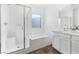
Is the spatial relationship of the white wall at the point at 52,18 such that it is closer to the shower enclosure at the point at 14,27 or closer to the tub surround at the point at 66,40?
the tub surround at the point at 66,40

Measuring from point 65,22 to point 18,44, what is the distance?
0.77 metres

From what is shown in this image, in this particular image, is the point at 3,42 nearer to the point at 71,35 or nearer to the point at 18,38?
the point at 18,38

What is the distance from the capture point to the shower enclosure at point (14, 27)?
45.3 inches

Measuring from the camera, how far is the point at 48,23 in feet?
4.37

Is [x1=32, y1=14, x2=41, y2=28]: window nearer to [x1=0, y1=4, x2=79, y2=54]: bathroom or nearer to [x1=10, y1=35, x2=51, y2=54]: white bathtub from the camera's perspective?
[x1=0, y1=4, x2=79, y2=54]: bathroom

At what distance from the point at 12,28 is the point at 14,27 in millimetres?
31

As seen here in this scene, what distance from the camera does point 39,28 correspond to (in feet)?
4.30

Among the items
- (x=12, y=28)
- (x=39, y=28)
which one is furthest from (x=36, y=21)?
(x=12, y=28)

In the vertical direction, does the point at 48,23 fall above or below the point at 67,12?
below

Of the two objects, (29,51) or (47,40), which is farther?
(47,40)

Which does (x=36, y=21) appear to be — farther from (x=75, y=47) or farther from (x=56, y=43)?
(x=75, y=47)

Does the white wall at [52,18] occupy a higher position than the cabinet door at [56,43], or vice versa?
the white wall at [52,18]

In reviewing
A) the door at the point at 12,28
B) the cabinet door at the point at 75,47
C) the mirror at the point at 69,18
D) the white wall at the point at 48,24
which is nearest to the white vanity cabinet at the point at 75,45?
the cabinet door at the point at 75,47
